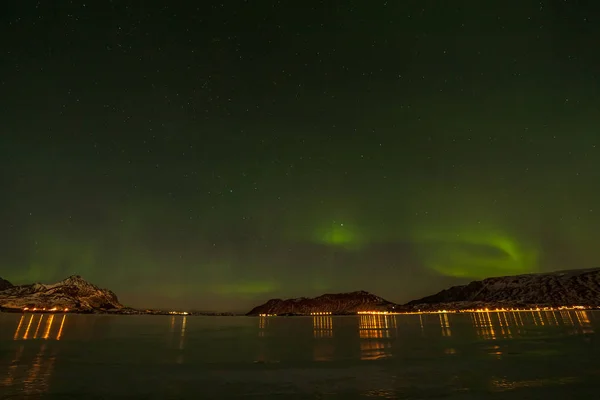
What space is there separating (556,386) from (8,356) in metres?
55.2

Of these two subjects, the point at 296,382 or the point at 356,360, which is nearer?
the point at 296,382

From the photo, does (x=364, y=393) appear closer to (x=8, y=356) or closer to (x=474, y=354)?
(x=474, y=354)

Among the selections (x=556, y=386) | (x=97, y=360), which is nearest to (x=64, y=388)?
(x=97, y=360)

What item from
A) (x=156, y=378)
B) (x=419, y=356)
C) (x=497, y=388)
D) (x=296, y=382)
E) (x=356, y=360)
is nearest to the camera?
(x=497, y=388)

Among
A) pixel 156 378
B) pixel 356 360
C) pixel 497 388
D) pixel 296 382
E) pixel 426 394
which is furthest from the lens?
pixel 356 360

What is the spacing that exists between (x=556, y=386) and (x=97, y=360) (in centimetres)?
4511

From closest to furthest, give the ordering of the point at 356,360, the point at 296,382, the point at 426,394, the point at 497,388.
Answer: the point at 426,394, the point at 497,388, the point at 296,382, the point at 356,360

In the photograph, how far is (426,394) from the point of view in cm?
2841

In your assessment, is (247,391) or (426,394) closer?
(426,394)

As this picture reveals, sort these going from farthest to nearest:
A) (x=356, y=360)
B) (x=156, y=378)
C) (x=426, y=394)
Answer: (x=356, y=360) → (x=156, y=378) → (x=426, y=394)

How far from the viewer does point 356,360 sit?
156ft

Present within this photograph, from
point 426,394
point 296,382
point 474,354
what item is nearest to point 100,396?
point 296,382

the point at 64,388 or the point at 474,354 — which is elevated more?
the point at 474,354

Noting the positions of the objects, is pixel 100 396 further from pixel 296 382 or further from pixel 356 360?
pixel 356 360
